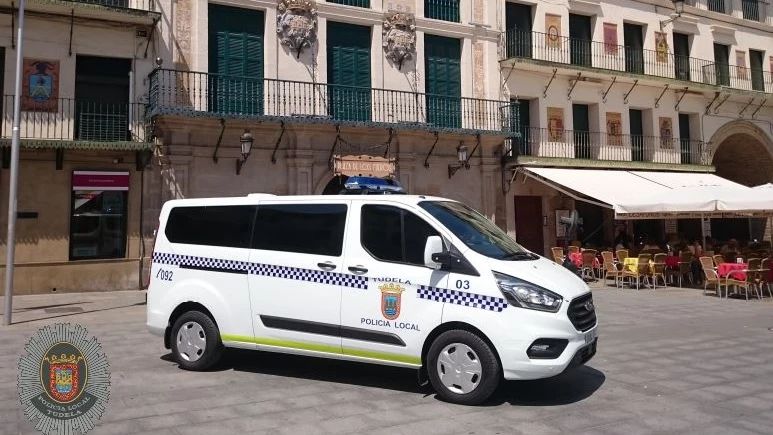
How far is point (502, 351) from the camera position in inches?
213

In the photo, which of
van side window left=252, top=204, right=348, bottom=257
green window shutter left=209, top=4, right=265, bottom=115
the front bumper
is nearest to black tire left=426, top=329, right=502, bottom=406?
the front bumper

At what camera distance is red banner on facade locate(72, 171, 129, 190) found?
47.6ft

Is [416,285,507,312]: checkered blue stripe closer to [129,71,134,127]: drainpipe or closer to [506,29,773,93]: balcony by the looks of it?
[129,71,134,127]: drainpipe

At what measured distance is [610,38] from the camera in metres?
22.6

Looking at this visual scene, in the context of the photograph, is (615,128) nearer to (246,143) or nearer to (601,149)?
(601,149)

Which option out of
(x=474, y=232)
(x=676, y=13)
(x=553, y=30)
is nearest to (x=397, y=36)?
(x=553, y=30)

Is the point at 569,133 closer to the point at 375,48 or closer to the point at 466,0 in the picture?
the point at 466,0

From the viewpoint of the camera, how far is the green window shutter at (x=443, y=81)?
19234 millimetres

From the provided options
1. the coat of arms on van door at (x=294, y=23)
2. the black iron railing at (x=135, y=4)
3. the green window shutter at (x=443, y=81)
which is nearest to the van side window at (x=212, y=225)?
the black iron railing at (x=135, y=4)

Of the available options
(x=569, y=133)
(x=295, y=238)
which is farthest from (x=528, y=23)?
(x=295, y=238)

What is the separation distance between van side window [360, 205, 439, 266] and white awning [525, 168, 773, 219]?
11.4 m

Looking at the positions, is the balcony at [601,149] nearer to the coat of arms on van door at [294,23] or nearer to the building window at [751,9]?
the building window at [751,9]

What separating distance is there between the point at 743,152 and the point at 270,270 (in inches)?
1107

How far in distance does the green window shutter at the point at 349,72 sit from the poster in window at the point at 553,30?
7317mm
